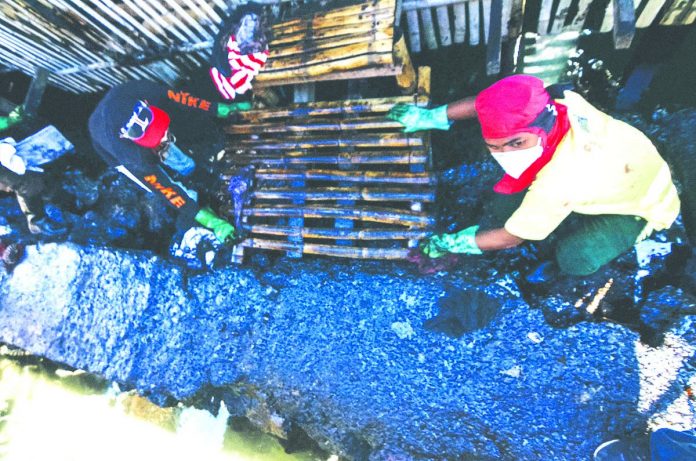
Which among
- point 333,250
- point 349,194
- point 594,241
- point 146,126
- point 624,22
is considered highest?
point 624,22

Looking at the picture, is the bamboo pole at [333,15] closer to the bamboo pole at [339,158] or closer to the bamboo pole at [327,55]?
the bamboo pole at [327,55]

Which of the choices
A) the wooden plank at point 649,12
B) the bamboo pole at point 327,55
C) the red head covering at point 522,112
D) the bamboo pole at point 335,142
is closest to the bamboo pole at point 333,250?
the bamboo pole at point 335,142

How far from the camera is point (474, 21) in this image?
10.9 feet

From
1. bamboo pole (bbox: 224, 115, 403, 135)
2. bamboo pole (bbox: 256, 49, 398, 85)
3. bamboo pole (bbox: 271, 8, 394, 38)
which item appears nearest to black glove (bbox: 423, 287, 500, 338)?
bamboo pole (bbox: 224, 115, 403, 135)

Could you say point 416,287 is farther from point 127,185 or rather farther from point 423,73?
point 127,185

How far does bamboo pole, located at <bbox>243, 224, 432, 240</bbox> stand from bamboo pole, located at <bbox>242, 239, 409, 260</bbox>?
9 centimetres

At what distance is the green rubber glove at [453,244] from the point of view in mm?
2580

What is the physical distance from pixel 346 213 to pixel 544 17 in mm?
2524

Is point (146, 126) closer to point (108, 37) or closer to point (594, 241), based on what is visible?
point (108, 37)

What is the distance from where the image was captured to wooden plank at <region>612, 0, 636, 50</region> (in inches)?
91.8

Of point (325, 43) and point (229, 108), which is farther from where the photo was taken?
point (229, 108)

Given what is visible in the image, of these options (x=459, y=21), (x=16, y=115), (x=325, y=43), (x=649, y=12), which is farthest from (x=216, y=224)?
(x=649, y=12)

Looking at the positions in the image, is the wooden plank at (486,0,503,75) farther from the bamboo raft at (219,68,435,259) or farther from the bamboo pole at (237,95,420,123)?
the bamboo pole at (237,95,420,123)

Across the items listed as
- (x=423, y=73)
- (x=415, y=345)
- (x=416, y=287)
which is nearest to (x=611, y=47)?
(x=423, y=73)
